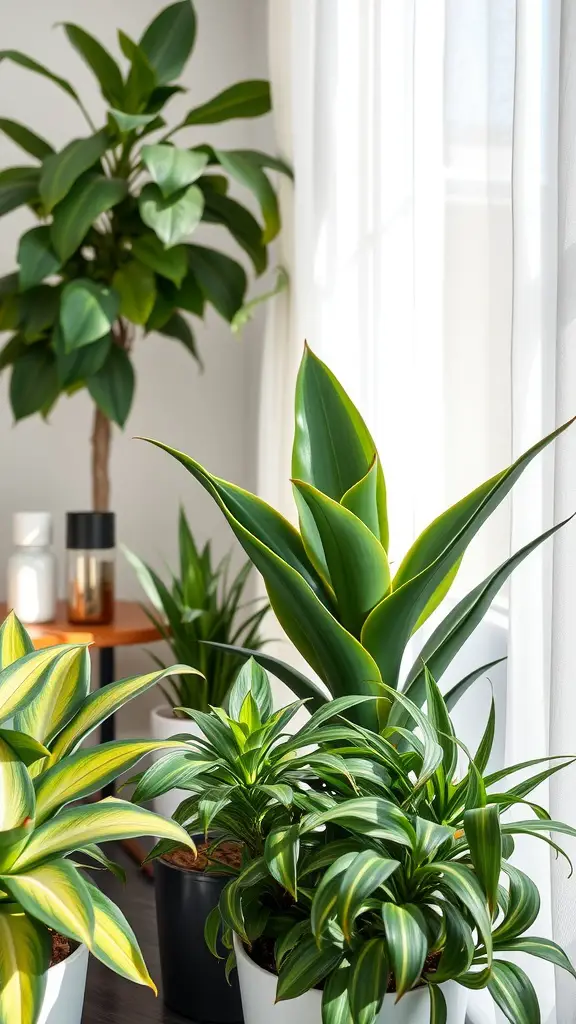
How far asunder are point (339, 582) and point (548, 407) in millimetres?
309

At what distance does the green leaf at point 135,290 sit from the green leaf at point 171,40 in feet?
1.41

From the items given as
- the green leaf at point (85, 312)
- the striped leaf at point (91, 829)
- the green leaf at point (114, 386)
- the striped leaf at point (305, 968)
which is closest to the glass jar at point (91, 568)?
the green leaf at point (114, 386)

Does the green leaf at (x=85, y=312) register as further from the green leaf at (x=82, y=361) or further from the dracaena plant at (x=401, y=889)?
the dracaena plant at (x=401, y=889)

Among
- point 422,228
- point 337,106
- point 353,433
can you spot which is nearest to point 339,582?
point 353,433

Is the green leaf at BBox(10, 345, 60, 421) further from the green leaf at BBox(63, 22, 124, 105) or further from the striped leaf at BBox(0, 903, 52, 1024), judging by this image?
the striped leaf at BBox(0, 903, 52, 1024)

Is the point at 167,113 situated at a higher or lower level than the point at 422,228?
higher

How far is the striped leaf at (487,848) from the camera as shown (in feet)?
2.37

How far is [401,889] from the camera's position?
81 cm

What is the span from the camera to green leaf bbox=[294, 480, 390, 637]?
0.90 metres

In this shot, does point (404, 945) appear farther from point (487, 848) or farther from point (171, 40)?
point (171, 40)

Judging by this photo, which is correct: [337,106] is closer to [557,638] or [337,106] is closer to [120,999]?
[557,638]

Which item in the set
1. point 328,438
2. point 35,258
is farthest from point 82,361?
point 328,438

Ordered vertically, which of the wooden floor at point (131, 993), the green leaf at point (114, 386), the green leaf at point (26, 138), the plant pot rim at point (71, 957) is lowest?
the wooden floor at point (131, 993)

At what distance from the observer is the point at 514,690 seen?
3.52ft
